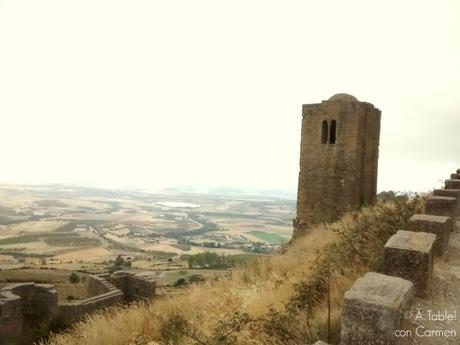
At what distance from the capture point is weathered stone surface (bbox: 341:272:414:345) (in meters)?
3.10

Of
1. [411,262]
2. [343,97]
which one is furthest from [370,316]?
[343,97]

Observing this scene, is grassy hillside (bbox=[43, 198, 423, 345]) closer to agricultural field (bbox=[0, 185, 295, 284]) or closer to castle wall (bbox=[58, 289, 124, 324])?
castle wall (bbox=[58, 289, 124, 324])

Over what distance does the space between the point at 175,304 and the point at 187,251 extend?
71.5m

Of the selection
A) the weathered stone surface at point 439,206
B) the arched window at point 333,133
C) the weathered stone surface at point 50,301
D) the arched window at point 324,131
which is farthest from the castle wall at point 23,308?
the weathered stone surface at point 439,206

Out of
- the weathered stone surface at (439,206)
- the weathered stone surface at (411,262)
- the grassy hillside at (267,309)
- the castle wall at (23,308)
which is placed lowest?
the castle wall at (23,308)

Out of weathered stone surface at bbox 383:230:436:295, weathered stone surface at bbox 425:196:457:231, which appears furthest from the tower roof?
weathered stone surface at bbox 383:230:436:295

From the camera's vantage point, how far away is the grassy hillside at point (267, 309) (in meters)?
4.25

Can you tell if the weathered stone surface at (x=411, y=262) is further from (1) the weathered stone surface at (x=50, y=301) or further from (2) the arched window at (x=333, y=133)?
(1) the weathered stone surface at (x=50, y=301)

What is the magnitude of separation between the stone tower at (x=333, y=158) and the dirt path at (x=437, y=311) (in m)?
10.2

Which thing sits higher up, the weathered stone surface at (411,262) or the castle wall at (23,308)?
the weathered stone surface at (411,262)

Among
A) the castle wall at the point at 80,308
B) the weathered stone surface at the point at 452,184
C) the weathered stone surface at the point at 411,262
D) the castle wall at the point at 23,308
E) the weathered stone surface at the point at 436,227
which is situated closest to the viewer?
the weathered stone surface at the point at 411,262

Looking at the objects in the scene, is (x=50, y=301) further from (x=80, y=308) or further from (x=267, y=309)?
(x=267, y=309)

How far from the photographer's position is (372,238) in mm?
6438

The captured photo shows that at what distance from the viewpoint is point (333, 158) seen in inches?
612
